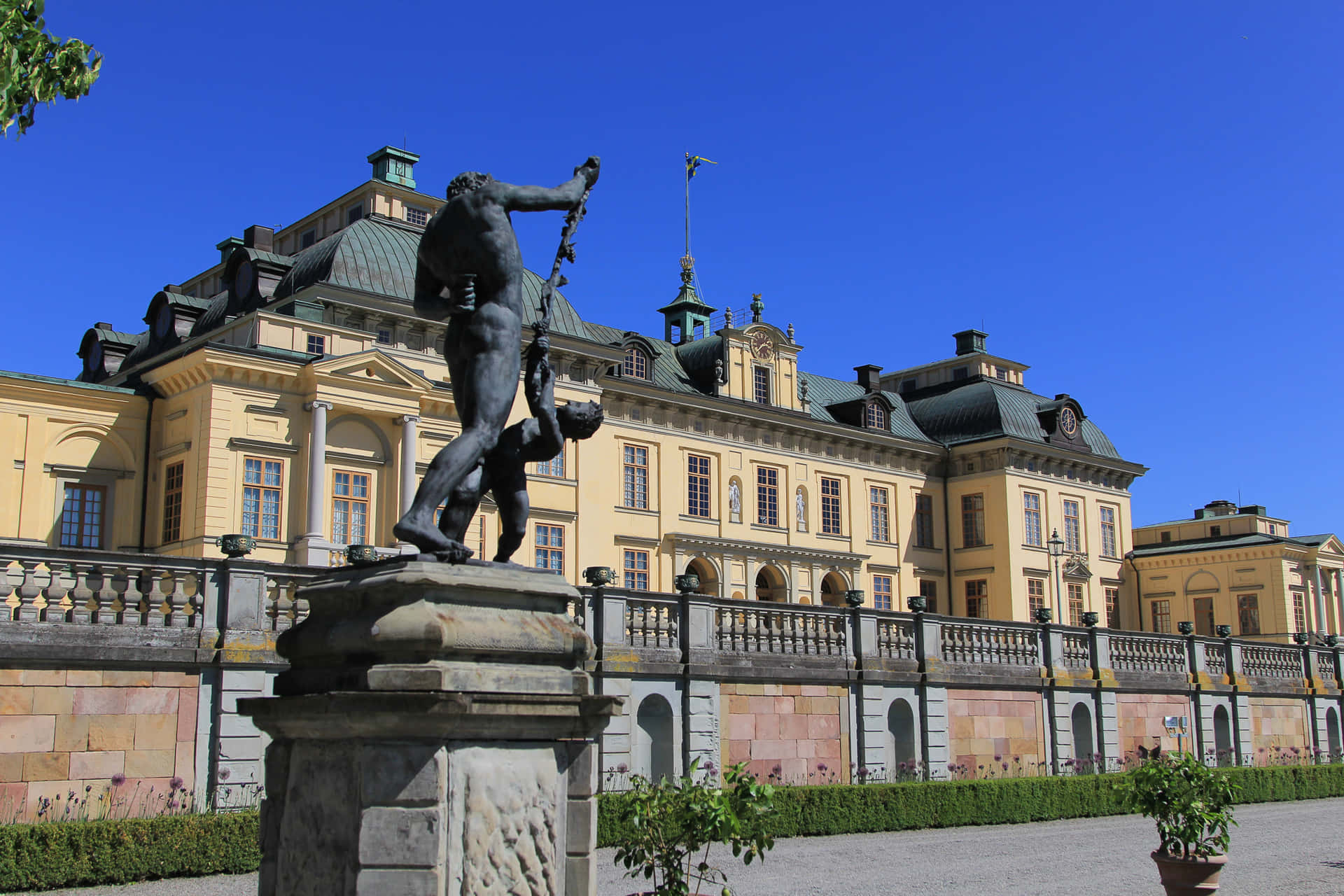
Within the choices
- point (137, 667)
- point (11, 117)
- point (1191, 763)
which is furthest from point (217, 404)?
point (1191, 763)

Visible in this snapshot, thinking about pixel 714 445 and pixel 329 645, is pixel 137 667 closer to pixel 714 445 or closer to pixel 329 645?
pixel 329 645

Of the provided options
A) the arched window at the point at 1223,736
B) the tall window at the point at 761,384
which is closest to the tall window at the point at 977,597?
the tall window at the point at 761,384

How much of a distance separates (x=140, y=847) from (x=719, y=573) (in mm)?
31708

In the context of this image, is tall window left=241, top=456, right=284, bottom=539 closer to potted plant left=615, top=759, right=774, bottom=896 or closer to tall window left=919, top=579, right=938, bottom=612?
potted plant left=615, top=759, right=774, bottom=896

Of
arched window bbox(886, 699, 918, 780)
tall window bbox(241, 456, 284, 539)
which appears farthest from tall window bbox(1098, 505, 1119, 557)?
tall window bbox(241, 456, 284, 539)

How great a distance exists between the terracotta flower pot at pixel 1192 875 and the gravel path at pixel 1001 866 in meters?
1.62

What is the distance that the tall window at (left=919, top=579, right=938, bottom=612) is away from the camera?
52500mm

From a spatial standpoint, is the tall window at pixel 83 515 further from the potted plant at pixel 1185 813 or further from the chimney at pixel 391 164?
the potted plant at pixel 1185 813

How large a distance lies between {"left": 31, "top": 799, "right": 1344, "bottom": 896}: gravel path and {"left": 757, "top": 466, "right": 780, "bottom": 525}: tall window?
2513 centimetres

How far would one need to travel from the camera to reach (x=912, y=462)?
53.1m

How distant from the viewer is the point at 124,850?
44.8 feet

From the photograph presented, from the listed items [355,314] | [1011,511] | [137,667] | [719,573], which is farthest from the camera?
[1011,511]

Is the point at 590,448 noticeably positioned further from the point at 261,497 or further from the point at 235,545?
the point at 235,545

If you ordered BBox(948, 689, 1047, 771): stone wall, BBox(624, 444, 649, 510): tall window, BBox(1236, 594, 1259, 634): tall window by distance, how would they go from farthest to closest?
1. BBox(1236, 594, 1259, 634): tall window
2. BBox(624, 444, 649, 510): tall window
3. BBox(948, 689, 1047, 771): stone wall
